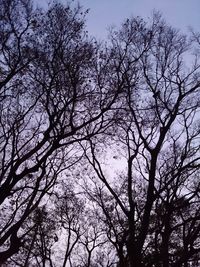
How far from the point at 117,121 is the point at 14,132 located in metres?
3.86

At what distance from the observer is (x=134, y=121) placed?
1442cm

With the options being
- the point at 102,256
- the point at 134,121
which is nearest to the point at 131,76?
the point at 134,121

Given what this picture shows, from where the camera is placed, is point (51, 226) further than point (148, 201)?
Yes

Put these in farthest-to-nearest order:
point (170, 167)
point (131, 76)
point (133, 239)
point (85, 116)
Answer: point (170, 167) → point (131, 76) → point (85, 116) → point (133, 239)

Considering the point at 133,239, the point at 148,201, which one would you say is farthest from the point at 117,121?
the point at 133,239

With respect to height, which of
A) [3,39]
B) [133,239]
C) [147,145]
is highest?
[3,39]

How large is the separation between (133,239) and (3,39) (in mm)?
8017

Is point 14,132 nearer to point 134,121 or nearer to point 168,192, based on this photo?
point 134,121

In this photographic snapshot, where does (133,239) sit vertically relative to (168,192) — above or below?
below

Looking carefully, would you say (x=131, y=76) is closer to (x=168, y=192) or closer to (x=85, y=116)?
(x=85, y=116)

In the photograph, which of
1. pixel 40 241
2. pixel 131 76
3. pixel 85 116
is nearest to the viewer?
pixel 85 116

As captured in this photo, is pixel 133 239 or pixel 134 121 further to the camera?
pixel 134 121

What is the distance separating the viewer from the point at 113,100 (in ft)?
40.1

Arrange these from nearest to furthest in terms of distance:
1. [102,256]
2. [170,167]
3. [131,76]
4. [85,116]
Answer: [85,116] < [131,76] < [170,167] < [102,256]
